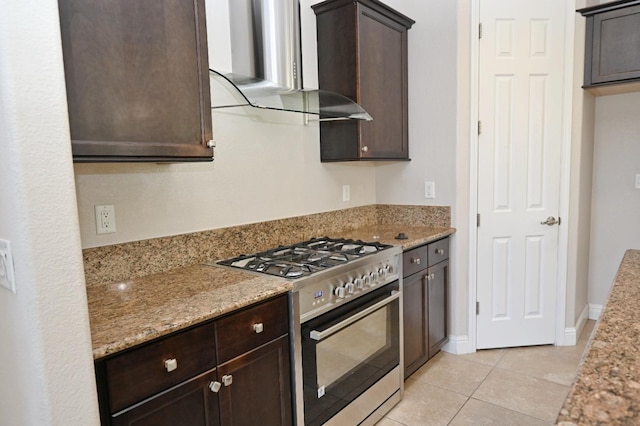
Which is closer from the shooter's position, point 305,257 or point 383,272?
point 305,257

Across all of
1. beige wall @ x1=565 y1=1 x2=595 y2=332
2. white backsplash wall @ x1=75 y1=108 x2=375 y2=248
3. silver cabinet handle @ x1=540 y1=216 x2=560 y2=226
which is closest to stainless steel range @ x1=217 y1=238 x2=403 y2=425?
white backsplash wall @ x1=75 y1=108 x2=375 y2=248

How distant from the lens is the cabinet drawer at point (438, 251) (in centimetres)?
273

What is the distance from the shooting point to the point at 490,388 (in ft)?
8.32

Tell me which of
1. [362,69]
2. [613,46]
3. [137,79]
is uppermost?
[613,46]

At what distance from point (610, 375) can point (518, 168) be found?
91.2 inches

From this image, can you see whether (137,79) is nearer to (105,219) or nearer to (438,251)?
(105,219)

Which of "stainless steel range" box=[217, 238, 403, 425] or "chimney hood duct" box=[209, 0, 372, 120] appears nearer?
"stainless steel range" box=[217, 238, 403, 425]

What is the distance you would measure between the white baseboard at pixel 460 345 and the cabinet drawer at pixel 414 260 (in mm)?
736

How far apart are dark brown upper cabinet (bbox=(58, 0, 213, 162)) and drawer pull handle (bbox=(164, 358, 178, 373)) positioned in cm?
66

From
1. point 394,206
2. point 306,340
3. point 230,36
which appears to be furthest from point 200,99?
point 394,206

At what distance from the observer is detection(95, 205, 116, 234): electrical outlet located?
1671 millimetres

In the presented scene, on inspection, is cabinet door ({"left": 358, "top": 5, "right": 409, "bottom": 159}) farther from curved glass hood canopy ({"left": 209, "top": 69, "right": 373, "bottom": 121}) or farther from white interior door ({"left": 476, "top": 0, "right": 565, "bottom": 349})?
white interior door ({"left": 476, "top": 0, "right": 565, "bottom": 349})

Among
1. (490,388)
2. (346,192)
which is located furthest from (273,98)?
(490,388)

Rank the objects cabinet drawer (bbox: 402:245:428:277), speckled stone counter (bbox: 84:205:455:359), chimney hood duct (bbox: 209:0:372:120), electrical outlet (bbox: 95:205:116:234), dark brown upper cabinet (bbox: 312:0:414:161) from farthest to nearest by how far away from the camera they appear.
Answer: dark brown upper cabinet (bbox: 312:0:414:161)
cabinet drawer (bbox: 402:245:428:277)
chimney hood duct (bbox: 209:0:372:120)
electrical outlet (bbox: 95:205:116:234)
speckled stone counter (bbox: 84:205:455:359)
